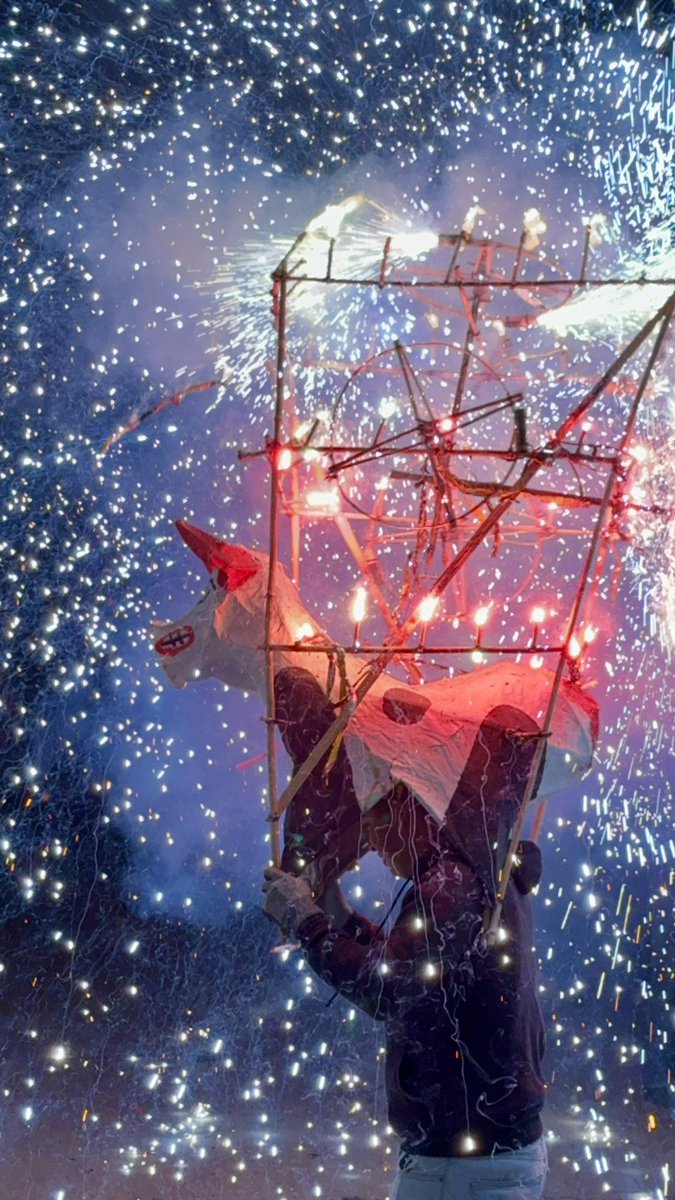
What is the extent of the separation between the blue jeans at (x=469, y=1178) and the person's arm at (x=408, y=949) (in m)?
0.45

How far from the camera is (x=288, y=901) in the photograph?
12.2ft

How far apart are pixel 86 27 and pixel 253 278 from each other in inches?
77.8

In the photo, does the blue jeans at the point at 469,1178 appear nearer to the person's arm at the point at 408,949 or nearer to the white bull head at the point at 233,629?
the person's arm at the point at 408,949

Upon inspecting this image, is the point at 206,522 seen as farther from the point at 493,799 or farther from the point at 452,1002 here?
the point at 452,1002

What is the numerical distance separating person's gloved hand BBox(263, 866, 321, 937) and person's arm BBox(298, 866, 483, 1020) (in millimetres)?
39

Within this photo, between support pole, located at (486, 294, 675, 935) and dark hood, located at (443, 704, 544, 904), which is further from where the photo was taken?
dark hood, located at (443, 704, 544, 904)

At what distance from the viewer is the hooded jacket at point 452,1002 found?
11.2ft

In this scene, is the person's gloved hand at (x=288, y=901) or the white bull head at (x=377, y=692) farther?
the white bull head at (x=377, y=692)

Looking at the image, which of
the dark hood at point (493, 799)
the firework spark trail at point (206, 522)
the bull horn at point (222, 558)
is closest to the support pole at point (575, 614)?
the dark hood at point (493, 799)

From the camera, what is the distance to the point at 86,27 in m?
7.42

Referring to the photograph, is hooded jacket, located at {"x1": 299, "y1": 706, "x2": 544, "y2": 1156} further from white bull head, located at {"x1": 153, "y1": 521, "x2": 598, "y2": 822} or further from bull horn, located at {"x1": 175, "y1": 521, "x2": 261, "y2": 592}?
bull horn, located at {"x1": 175, "y1": 521, "x2": 261, "y2": 592}

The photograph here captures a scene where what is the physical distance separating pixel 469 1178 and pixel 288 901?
1.00m

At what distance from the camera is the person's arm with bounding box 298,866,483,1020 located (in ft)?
11.3

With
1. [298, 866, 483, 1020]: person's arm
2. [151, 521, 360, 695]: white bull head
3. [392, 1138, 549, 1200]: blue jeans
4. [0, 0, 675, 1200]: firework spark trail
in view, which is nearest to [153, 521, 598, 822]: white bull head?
[151, 521, 360, 695]: white bull head
